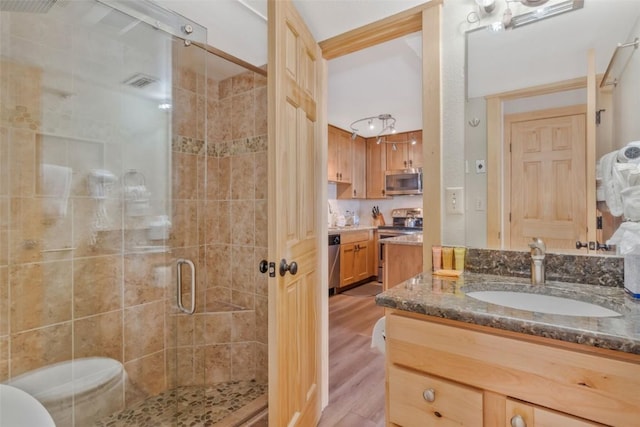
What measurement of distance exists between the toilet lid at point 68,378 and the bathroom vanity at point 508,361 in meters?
1.57

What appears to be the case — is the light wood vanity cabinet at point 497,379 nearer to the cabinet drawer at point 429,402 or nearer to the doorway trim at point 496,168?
the cabinet drawer at point 429,402

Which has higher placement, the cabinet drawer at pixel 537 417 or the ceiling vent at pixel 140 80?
the ceiling vent at pixel 140 80

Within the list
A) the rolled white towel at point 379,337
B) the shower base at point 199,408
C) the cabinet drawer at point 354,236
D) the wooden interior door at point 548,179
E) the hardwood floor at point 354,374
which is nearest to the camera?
the wooden interior door at point 548,179

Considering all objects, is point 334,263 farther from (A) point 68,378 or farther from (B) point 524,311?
(B) point 524,311

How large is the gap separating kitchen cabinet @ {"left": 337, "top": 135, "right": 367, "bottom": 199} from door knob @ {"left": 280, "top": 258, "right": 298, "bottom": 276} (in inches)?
147

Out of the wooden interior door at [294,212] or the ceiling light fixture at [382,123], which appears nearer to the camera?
the wooden interior door at [294,212]

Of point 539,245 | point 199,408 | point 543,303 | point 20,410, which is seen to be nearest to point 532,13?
point 539,245

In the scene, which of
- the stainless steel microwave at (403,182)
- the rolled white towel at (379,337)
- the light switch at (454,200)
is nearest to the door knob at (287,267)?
the rolled white towel at (379,337)

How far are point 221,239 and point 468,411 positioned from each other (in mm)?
1882

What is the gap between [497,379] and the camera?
809 millimetres

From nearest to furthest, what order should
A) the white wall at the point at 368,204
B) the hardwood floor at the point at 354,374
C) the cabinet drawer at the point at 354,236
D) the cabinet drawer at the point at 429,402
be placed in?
the cabinet drawer at the point at 429,402
the hardwood floor at the point at 354,374
the cabinet drawer at the point at 354,236
the white wall at the point at 368,204

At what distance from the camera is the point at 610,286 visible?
1.10 m

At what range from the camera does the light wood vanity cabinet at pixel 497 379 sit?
69 cm

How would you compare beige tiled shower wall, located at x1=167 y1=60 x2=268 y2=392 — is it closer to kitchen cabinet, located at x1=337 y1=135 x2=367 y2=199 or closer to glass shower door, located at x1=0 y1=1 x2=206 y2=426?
glass shower door, located at x1=0 y1=1 x2=206 y2=426
